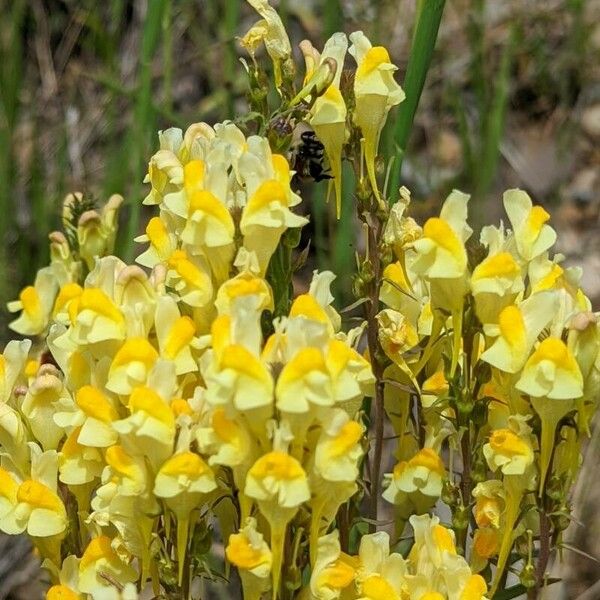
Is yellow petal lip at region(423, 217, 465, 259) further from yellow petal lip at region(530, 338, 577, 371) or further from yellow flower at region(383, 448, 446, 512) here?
yellow flower at region(383, 448, 446, 512)

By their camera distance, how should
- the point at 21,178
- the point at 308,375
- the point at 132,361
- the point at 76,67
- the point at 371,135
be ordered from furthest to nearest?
the point at 76,67 < the point at 21,178 < the point at 371,135 < the point at 132,361 < the point at 308,375

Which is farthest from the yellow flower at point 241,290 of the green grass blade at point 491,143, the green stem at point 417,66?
the green grass blade at point 491,143

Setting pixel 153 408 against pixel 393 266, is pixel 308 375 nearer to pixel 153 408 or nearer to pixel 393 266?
pixel 153 408

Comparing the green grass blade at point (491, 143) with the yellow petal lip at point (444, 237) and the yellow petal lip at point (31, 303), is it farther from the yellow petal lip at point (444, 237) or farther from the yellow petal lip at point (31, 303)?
the yellow petal lip at point (444, 237)

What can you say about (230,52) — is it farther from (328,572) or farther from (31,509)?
(328,572)

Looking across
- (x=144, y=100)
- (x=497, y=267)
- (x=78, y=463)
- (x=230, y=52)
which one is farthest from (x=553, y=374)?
(x=230, y=52)

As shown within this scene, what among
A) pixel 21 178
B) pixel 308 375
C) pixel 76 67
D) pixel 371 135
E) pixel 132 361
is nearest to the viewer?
pixel 308 375

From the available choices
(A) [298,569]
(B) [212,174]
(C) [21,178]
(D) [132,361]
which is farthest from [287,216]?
(C) [21,178]
